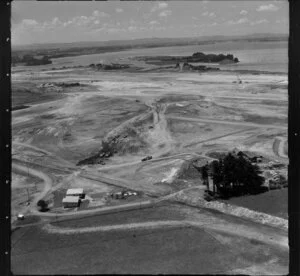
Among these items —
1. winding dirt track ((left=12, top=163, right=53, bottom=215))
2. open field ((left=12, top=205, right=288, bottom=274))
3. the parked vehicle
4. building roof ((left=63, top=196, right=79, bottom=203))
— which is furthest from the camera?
building roof ((left=63, top=196, right=79, bottom=203))

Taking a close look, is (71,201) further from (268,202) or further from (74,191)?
(268,202)

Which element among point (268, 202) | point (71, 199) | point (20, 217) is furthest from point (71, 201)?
point (268, 202)

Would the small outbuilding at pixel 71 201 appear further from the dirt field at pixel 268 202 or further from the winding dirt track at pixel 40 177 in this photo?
the dirt field at pixel 268 202

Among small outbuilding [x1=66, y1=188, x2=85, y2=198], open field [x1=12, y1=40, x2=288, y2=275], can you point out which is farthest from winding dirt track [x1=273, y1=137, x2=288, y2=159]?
small outbuilding [x1=66, y1=188, x2=85, y2=198]

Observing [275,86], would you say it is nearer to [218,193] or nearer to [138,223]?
[218,193]

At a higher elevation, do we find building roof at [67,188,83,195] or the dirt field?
building roof at [67,188,83,195]

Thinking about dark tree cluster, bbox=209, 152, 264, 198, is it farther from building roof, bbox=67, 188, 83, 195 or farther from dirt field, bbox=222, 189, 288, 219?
building roof, bbox=67, 188, 83, 195

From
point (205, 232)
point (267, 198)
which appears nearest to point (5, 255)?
point (205, 232)
